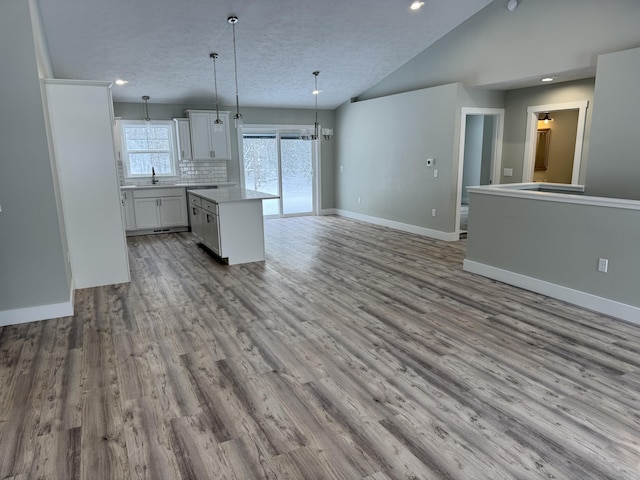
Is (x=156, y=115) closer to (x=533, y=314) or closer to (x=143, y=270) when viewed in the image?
(x=143, y=270)

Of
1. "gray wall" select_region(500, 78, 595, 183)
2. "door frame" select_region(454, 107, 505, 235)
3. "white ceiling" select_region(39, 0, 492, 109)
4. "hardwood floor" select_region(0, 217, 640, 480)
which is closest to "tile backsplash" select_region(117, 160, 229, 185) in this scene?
"white ceiling" select_region(39, 0, 492, 109)

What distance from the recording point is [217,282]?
4730 millimetres

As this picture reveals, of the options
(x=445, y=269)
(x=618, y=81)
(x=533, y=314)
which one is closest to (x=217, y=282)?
(x=445, y=269)

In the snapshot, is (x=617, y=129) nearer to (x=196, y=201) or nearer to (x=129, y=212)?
(x=196, y=201)

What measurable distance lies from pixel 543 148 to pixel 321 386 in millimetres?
7569

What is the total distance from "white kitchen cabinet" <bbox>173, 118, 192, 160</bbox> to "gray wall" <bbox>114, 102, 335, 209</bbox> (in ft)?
1.00

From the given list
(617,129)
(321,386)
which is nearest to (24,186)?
(321,386)

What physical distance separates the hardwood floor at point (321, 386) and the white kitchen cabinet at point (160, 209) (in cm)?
337

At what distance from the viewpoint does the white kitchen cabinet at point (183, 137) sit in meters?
7.87

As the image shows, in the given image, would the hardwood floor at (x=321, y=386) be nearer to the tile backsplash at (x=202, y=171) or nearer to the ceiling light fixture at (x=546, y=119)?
the tile backsplash at (x=202, y=171)

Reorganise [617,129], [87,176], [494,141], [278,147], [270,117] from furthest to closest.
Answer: [278,147] < [270,117] < [494,141] < [617,129] < [87,176]

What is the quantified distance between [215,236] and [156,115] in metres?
3.73

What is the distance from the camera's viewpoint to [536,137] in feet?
21.4

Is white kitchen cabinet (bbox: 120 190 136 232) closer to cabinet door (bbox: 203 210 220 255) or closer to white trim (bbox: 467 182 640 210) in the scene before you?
cabinet door (bbox: 203 210 220 255)
